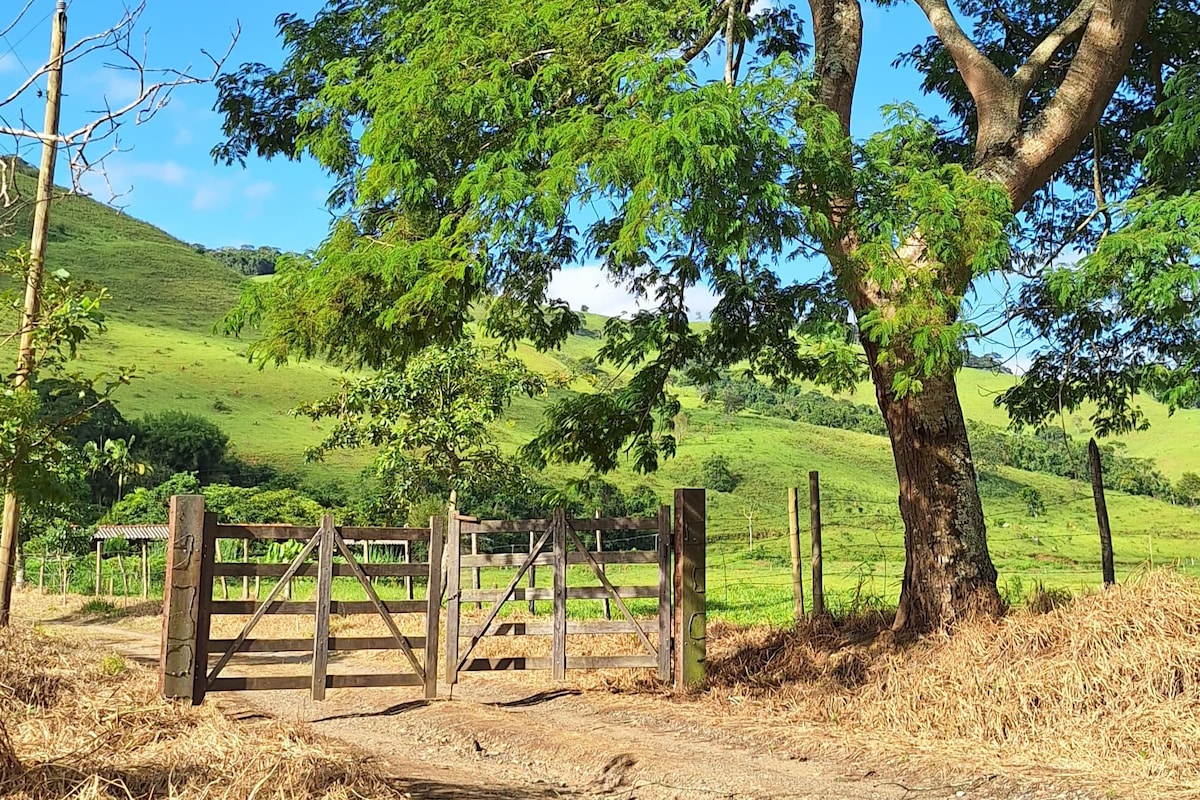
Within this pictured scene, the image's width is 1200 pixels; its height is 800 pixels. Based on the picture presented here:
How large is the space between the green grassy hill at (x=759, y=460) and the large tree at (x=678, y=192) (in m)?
22.5

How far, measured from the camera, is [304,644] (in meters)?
10.6

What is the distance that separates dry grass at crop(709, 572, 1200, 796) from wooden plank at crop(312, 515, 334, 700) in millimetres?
3999

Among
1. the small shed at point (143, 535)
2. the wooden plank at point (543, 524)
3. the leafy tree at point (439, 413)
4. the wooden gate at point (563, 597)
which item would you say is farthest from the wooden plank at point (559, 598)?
the small shed at point (143, 535)

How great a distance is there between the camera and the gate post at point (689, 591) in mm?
11320

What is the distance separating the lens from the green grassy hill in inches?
2222

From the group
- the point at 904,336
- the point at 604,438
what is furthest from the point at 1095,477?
the point at 604,438

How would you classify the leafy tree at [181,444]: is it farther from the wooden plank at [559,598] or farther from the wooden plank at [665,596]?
the wooden plank at [665,596]

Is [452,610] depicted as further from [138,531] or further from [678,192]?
[138,531]

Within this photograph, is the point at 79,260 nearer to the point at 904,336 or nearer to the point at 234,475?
the point at 234,475

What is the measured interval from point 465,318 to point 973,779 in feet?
22.2

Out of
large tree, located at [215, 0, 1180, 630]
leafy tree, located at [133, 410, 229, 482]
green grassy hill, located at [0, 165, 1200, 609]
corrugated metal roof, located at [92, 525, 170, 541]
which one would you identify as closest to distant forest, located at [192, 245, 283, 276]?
green grassy hill, located at [0, 165, 1200, 609]

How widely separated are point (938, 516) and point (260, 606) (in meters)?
6.85

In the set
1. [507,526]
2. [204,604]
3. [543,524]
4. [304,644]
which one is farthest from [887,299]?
[204,604]

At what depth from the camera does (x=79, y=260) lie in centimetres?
12988
